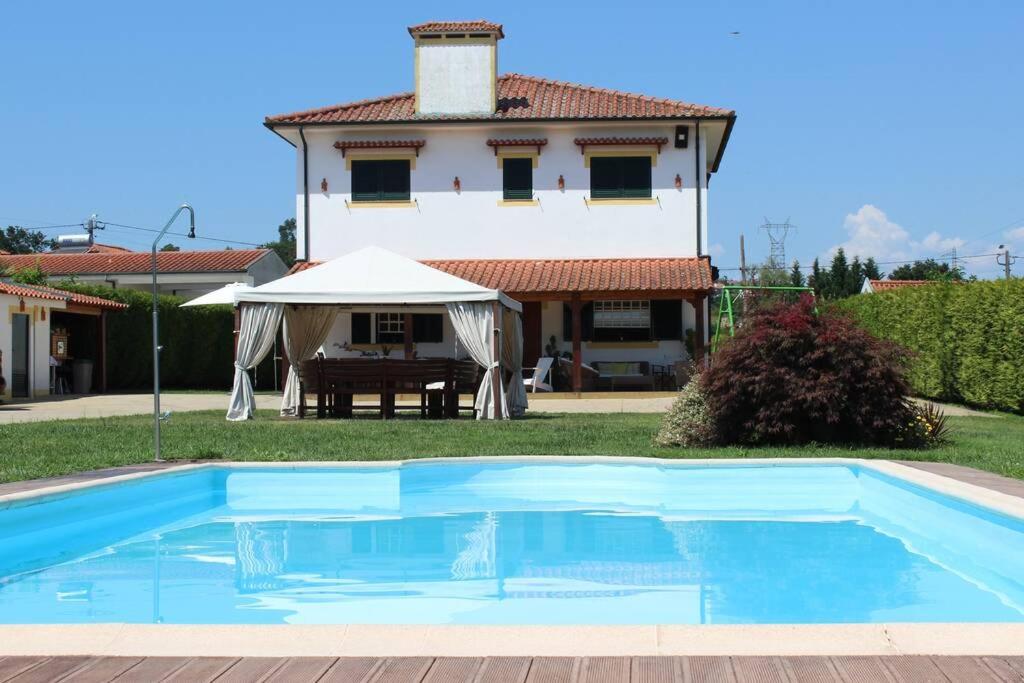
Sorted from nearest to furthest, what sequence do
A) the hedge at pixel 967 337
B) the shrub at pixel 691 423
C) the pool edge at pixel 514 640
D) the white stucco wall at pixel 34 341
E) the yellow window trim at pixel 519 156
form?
the pool edge at pixel 514 640 < the shrub at pixel 691 423 < the hedge at pixel 967 337 < the white stucco wall at pixel 34 341 < the yellow window trim at pixel 519 156

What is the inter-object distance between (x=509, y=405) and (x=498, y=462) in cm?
739

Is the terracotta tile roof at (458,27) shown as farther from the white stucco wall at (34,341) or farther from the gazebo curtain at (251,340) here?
the gazebo curtain at (251,340)

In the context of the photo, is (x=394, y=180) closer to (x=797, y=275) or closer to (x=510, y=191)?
(x=510, y=191)

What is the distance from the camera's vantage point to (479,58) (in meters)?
27.3

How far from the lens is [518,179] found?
1044 inches

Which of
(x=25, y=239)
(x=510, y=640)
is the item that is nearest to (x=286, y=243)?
(x=25, y=239)

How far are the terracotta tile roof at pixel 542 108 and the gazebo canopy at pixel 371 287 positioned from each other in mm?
9825

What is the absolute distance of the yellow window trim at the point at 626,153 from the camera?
26.1 m

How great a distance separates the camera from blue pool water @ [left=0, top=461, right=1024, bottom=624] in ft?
19.5

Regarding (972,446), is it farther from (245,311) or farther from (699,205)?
(699,205)

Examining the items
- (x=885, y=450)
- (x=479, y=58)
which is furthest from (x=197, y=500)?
(x=479, y=58)

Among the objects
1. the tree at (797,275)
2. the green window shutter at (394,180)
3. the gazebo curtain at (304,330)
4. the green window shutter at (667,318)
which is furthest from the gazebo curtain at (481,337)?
the tree at (797,275)

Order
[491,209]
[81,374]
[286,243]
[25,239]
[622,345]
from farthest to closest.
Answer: [286,243], [25,239], [81,374], [491,209], [622,345]

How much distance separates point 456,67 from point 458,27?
3.52 ft
